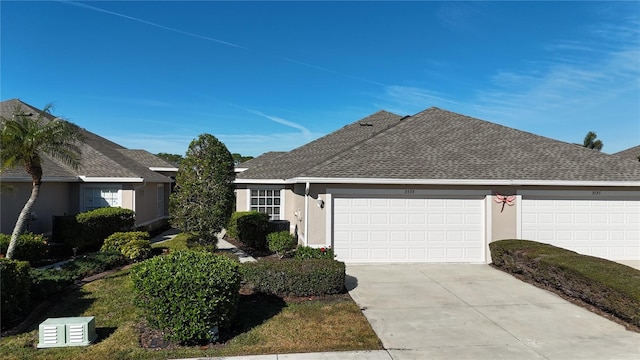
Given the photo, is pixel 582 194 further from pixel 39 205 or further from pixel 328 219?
pixel 39 205

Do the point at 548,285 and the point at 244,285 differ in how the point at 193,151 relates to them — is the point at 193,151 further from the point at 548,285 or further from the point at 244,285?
the point at 548,285

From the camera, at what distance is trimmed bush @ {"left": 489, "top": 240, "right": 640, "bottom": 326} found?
672 centimetres

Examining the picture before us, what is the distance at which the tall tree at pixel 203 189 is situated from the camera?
1090 centimetres

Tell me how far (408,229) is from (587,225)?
588 cm

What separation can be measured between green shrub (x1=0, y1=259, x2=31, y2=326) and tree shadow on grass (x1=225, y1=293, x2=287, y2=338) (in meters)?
3.90

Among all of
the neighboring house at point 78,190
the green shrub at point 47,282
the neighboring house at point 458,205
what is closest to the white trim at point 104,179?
the neighboring house at point 78,190

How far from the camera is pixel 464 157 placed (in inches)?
488

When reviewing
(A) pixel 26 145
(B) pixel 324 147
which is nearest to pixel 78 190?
(A) pixel 26 145

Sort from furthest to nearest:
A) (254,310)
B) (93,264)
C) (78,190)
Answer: (78,190) < (93,264) < (254,310)

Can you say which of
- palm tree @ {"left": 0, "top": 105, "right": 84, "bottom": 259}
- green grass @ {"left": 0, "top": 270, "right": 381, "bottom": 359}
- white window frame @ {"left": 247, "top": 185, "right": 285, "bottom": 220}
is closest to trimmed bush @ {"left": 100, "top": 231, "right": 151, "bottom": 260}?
palm tree @ {"left": 0, "top": 105, "right": 84, "bottom": 259}

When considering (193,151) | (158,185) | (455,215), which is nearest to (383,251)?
(455,215)

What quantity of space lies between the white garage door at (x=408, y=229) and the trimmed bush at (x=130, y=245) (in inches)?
234

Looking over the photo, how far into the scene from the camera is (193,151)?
11.1 meters

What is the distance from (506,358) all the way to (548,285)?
14.8ft
